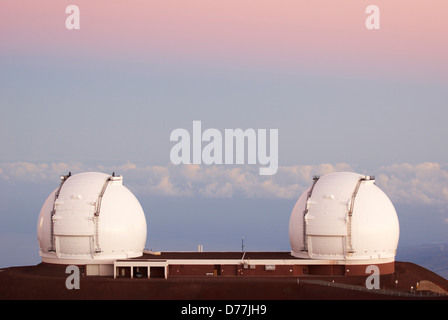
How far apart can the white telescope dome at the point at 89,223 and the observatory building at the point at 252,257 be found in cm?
6

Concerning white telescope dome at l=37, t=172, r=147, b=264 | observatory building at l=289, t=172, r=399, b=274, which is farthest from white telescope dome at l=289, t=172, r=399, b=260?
white telescope dome at l=37, t=172, r=147, b=264

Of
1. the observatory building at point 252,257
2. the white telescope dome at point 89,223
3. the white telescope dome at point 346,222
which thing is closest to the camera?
the white telescope dome at point 346,222

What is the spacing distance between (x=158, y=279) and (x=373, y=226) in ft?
45.8

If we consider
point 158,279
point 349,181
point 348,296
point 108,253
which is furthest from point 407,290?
point 108,253

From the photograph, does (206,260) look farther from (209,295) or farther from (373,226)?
(373,226)

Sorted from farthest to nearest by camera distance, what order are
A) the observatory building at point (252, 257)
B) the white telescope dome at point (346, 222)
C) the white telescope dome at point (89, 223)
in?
the white telescope dome at point (89, 223) → the observatory building at point (252, 257) → the white telescope dome at point (346, 222)

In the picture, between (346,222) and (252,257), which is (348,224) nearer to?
(346,222)

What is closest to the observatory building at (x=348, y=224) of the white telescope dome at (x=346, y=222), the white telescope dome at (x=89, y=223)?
the white telescope dome at (x=346, y=222)

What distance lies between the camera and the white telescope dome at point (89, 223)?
54156mm

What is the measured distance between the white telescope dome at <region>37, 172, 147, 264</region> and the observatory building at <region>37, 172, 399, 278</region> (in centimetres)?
6

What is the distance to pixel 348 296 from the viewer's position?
163 ft

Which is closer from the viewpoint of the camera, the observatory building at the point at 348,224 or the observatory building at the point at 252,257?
the observatory building at the point at 348,224

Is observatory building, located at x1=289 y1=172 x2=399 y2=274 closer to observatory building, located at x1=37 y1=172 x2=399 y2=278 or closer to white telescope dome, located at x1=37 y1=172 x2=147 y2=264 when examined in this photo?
observatory building, located at x1=37 y1=172 x2=399 y2=278

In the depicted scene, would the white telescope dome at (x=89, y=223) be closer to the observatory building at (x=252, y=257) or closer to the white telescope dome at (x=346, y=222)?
the observatory building at (x=252, y=257)
